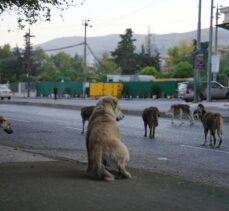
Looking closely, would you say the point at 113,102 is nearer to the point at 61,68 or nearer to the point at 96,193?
the point at 96,193

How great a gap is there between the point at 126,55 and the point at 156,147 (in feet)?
373

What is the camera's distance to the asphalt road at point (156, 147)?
11109 millimetres

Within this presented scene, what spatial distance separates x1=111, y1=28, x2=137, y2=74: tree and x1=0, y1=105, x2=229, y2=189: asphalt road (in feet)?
334

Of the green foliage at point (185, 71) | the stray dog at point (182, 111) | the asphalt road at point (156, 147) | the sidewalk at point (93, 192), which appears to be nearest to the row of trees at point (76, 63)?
the green foliage at point (185, 71)

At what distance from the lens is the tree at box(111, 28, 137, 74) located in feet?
412

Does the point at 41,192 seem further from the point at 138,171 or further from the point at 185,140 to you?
the point at 185,140

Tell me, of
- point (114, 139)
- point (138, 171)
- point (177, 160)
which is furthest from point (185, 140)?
point (114, 139)

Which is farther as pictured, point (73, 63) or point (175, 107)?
point (73, 63)

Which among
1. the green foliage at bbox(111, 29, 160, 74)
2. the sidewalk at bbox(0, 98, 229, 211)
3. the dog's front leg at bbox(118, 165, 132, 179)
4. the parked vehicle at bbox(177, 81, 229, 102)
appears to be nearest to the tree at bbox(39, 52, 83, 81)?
the green foliage at bbox(111, 29, 160, 74)

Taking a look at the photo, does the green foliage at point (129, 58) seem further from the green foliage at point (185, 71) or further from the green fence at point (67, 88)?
the green fence at point (67, 88)

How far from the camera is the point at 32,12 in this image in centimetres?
1363

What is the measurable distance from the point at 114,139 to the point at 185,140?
9009 millimetres

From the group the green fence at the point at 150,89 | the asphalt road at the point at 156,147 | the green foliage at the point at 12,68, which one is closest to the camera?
the asphalt road at the point at 156,147

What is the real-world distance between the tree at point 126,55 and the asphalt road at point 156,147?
102m
